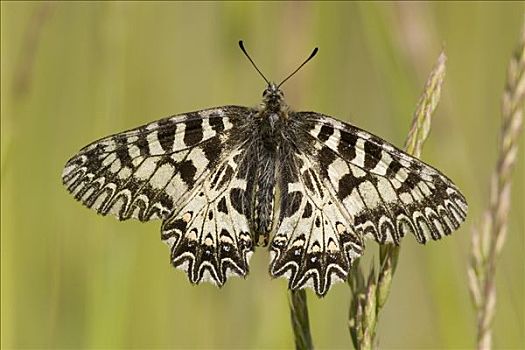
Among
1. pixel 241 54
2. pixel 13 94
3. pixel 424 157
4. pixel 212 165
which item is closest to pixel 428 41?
pixel 424 157

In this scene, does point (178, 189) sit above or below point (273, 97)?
below

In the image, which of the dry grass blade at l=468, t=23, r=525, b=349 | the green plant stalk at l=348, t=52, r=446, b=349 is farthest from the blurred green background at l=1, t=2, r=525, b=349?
the green plant stalk at l=348, t=52, r=446, b=349

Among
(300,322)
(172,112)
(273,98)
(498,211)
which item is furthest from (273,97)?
(172,112)

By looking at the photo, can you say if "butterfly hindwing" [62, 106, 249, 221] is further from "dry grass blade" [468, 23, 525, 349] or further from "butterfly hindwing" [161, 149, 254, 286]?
"dry grass blade" [468, 23, 525, 349]

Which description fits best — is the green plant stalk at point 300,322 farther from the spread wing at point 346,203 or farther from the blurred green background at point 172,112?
the blurred green background at point 172,112

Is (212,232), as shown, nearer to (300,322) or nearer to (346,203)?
(346,203)

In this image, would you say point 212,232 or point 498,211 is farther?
point 212,232

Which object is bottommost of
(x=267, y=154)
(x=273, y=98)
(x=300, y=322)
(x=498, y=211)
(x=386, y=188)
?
(x=300, y=322)

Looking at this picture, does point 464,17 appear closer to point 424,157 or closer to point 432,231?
point 424,157
